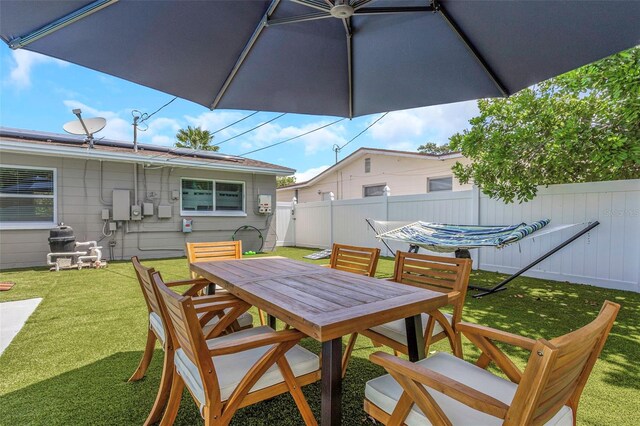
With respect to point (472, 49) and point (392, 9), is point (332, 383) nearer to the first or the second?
point (392, 9)

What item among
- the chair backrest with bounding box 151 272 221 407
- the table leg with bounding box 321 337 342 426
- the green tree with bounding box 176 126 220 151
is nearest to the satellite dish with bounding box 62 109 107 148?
the chair backrest with bounding box 151 272 221 407

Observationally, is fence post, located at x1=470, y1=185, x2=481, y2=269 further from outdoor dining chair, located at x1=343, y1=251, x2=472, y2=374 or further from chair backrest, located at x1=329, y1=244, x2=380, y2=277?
outdoor dining chair, located at x1=343, y1=251, x2=472, y2=374

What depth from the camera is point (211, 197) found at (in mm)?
8961

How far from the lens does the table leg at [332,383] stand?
1.34 metres

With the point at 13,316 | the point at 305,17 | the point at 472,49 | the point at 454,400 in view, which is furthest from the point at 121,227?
the point at 454,400

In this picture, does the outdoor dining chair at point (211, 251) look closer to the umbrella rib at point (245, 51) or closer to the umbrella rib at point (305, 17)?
the umbrella rib at point (245, 51)

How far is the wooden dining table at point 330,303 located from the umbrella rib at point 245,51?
1.55 metres

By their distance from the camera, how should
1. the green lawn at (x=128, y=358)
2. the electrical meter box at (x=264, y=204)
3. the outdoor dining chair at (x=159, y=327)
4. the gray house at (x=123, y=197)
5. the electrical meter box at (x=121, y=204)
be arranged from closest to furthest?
1. the outdoor dining chair at (x=159, y=327)
2. the green lawn at (x=128, y=358)
3. the gray house at (x=123, y=197)
4. the electrical meter box at (x=121, y=204)
5. the electrical meter box at (x=264, y=204)

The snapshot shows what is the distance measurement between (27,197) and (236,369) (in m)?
7.80

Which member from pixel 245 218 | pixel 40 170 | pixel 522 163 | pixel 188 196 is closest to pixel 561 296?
pixel 522 163

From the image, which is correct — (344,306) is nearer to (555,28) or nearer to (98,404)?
(98,404)

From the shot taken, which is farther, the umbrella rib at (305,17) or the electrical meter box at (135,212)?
the electrical meter box at (135,212)

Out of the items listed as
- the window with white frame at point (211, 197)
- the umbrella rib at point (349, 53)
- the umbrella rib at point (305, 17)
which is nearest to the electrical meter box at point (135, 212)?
the window with white frame at point (211, 197)

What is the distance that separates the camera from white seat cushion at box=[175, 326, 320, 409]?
52.9 inches
